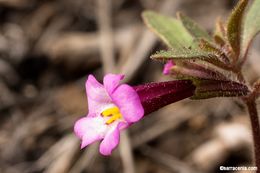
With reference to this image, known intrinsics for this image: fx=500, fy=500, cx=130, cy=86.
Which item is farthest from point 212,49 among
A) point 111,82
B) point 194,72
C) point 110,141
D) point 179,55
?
point 110,141

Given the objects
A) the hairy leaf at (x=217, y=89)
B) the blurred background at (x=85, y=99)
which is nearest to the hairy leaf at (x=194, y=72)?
the hairy leaf at (x=217, y=89)

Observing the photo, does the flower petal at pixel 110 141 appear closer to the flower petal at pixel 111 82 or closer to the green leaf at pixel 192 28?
the flower petal at pixel 111 82

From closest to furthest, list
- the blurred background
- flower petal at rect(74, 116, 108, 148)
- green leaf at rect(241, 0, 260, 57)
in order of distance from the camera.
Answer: flower petal at rect(74, 116, 108, 148) < green leaf at rect(241, 0, 260, 57) < the blurred background

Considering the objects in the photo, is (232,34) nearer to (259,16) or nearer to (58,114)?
(259,16)

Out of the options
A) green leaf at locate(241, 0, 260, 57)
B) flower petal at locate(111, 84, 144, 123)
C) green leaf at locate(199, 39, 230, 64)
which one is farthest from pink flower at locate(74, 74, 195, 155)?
green leaf at locate(241, 0, 260, 57)

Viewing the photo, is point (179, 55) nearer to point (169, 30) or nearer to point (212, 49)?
point (212, 49)

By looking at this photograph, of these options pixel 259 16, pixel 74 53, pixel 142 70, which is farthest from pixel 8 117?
pixel 259 16

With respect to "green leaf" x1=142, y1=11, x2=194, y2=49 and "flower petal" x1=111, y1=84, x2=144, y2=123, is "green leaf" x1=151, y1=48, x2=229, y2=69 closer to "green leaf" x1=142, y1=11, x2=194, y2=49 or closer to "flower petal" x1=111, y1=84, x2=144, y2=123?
"flower petal" x1=111, y1=84, x2=144, y2=123
